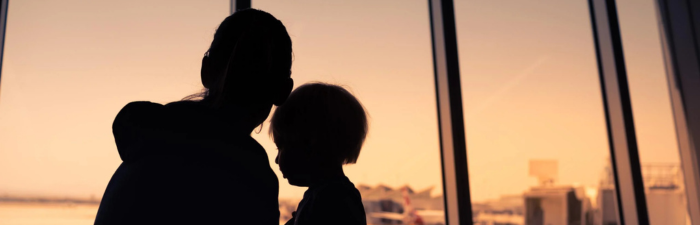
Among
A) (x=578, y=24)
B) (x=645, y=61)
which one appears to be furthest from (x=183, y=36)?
(x=645, y=61)

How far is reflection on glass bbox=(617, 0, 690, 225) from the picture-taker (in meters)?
2.27

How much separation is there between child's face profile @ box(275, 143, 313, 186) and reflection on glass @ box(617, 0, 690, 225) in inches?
77.3

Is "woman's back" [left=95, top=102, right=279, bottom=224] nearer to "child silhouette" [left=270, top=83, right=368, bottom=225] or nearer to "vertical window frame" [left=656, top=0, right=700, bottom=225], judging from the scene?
"child silhouette" [left=270, top=83, right=368, bottom=225]

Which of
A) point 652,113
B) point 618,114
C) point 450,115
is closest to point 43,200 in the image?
point 450,115

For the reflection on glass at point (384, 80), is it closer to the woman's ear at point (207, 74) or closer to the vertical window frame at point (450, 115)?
the vertical window frame at point (450, 115)


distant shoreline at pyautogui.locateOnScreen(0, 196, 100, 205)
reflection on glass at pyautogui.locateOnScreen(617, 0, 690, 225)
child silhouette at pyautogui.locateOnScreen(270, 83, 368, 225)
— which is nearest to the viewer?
child silhouette at pyautogui.locateOnScreen(270, 83, 368, 225)

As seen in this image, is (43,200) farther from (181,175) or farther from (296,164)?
(181,175)

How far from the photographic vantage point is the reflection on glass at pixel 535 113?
2139 mm

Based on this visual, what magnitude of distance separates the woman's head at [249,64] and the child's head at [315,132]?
0.24m

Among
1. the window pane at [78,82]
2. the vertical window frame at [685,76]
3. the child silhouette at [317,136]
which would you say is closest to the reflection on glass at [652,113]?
the vertical window frame at [685,76]

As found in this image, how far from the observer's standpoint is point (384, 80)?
206 centimetres

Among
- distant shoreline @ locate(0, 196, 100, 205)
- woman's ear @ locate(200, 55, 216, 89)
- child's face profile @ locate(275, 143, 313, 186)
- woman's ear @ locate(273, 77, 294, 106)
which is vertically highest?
woman's ear @ locate(200, 55, 216, 89)

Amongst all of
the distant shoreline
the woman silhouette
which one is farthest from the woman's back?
the distant shoreline

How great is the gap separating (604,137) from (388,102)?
3.68 ft
